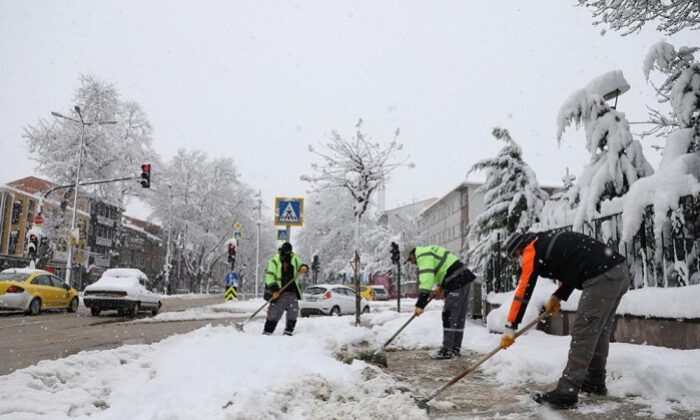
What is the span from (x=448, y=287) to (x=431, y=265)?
64 cm

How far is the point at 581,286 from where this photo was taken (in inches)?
187

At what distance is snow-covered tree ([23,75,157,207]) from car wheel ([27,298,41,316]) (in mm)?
21006

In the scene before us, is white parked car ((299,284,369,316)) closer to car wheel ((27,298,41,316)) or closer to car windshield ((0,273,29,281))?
car wheel ((27,298,41,316))

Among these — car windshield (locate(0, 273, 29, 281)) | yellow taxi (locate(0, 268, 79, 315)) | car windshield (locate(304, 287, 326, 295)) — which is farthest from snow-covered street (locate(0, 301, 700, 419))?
car windshield (locate(304, 287, 326, 295))

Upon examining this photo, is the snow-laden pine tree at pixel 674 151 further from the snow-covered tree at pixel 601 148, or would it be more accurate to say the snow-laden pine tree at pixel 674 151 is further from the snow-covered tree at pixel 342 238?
the snow-covered tree at pixel 342 238

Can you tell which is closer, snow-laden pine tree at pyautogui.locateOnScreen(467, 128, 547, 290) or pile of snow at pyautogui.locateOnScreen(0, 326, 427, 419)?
pile of snow at pyautogui.locateOnScreen(0, 326, 427, 419)

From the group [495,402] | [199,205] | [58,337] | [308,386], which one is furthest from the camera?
[199,205]

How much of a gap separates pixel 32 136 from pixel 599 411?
41396 mm

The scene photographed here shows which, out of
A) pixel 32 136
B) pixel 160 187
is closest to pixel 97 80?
pixel 32 136

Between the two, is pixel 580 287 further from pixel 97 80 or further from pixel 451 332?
pixel 97 80

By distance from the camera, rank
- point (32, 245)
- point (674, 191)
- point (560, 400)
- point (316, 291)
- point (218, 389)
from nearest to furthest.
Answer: point (218, 389), point (560, 400), point (674, 191), point (316, 291), point (32, 245)

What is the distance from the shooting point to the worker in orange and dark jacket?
4.53m

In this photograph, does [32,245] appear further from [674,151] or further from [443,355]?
[674,151]

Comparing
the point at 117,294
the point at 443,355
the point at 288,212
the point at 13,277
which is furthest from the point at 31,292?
the point at 443,355
